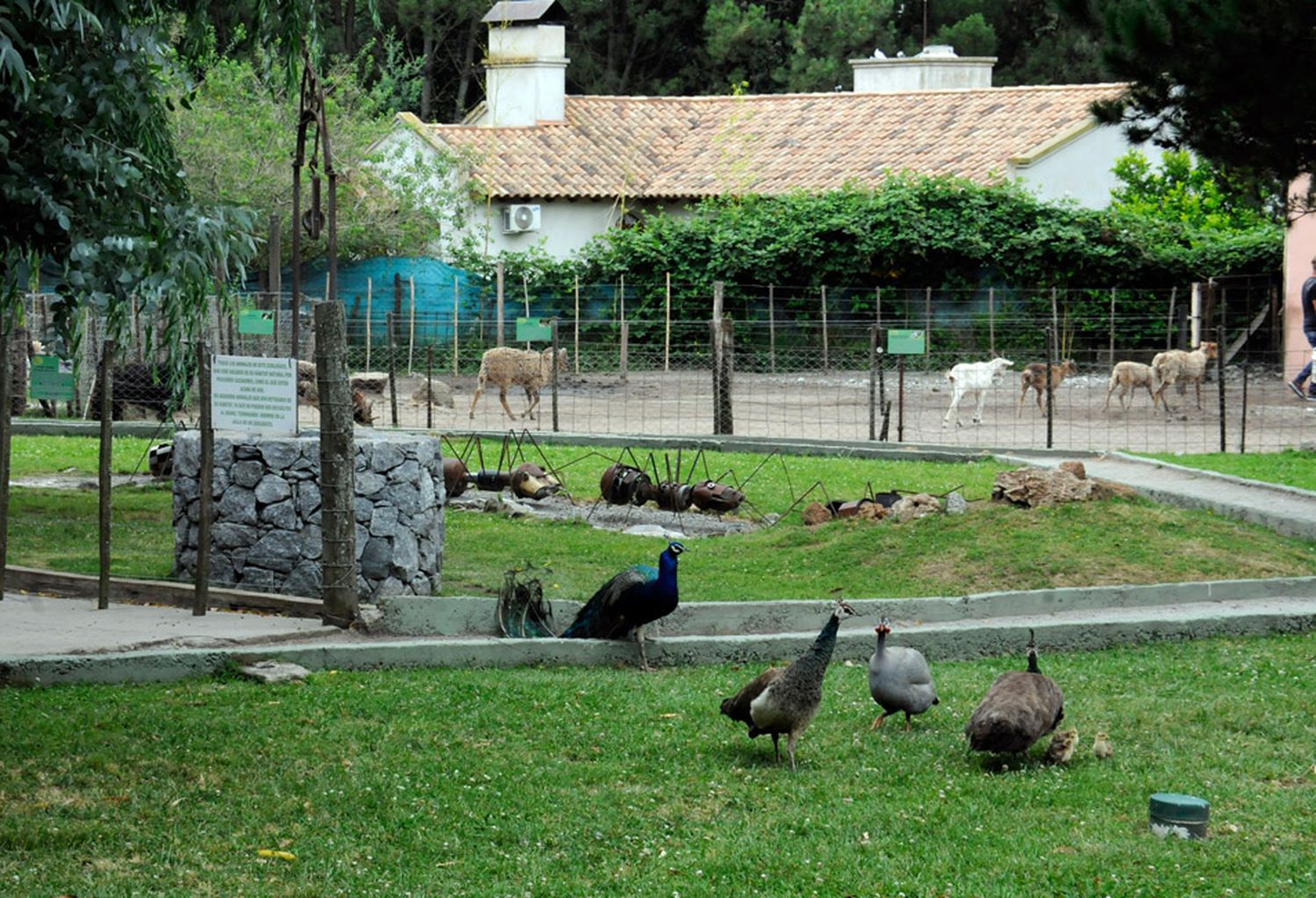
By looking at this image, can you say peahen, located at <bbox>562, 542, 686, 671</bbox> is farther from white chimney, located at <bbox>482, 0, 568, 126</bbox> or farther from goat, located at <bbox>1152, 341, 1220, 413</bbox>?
white chimney, located at <bbox>482, 0, 568, 126</bbox>

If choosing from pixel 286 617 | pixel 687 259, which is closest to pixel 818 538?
pixel 286 617

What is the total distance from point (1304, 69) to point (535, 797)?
10.0m

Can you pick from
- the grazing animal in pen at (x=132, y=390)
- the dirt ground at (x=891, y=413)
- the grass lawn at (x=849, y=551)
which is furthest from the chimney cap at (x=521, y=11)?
the grass lawn at (x=849, y=551)

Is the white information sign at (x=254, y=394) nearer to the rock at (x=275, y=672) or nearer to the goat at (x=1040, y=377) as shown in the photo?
the rock at (x=275, y=672)

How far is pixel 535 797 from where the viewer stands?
7109 mm

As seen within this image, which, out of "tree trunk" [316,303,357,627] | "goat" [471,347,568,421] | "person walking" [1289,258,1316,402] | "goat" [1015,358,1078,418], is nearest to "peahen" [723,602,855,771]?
"tree trunk" [316,303,357,627]

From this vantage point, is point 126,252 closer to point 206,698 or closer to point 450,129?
point 206,698

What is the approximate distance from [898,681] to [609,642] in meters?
2.41

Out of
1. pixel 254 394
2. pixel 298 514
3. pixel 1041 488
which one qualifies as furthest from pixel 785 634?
pixel 1041 488

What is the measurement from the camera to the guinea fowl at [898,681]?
325 inches

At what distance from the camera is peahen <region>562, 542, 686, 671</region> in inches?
378

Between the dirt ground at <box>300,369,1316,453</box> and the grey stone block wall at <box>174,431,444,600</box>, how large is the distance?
12095 mm

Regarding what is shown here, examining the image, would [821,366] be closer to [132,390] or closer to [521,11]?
[132,390]

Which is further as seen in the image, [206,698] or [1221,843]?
[206,698]
